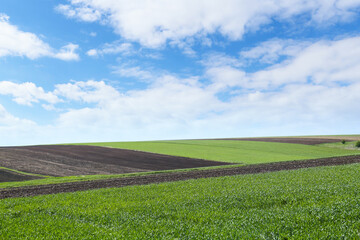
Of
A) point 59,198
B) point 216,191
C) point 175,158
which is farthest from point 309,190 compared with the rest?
point 175,158

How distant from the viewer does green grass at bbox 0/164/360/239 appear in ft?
38.0

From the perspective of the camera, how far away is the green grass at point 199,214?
11570 mm

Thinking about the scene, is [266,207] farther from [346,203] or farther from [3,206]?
[3,206]

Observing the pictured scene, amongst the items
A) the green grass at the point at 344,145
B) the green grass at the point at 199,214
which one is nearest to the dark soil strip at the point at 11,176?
the green grass at the point at 199,214

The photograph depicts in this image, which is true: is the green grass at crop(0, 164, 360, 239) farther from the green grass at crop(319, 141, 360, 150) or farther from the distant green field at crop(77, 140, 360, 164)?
the green grass at crop(319, 141, 360, 150)

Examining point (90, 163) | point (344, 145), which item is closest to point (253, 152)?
point (344, 145)

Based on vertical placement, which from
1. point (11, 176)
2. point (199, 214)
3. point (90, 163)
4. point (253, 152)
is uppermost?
point (199, 214)

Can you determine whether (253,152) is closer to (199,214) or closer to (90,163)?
(90,163)

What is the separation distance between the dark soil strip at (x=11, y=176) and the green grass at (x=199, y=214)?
62.5ft

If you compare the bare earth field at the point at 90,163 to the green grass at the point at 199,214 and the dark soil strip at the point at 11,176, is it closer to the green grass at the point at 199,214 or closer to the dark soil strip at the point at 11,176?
the dark soil strip at the point at 11,176

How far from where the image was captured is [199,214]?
14.1 m

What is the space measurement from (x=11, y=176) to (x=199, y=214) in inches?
1353

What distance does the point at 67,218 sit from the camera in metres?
15.0

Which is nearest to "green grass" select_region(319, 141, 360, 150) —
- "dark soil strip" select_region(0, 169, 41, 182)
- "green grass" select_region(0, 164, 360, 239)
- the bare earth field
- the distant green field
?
the distant green field
